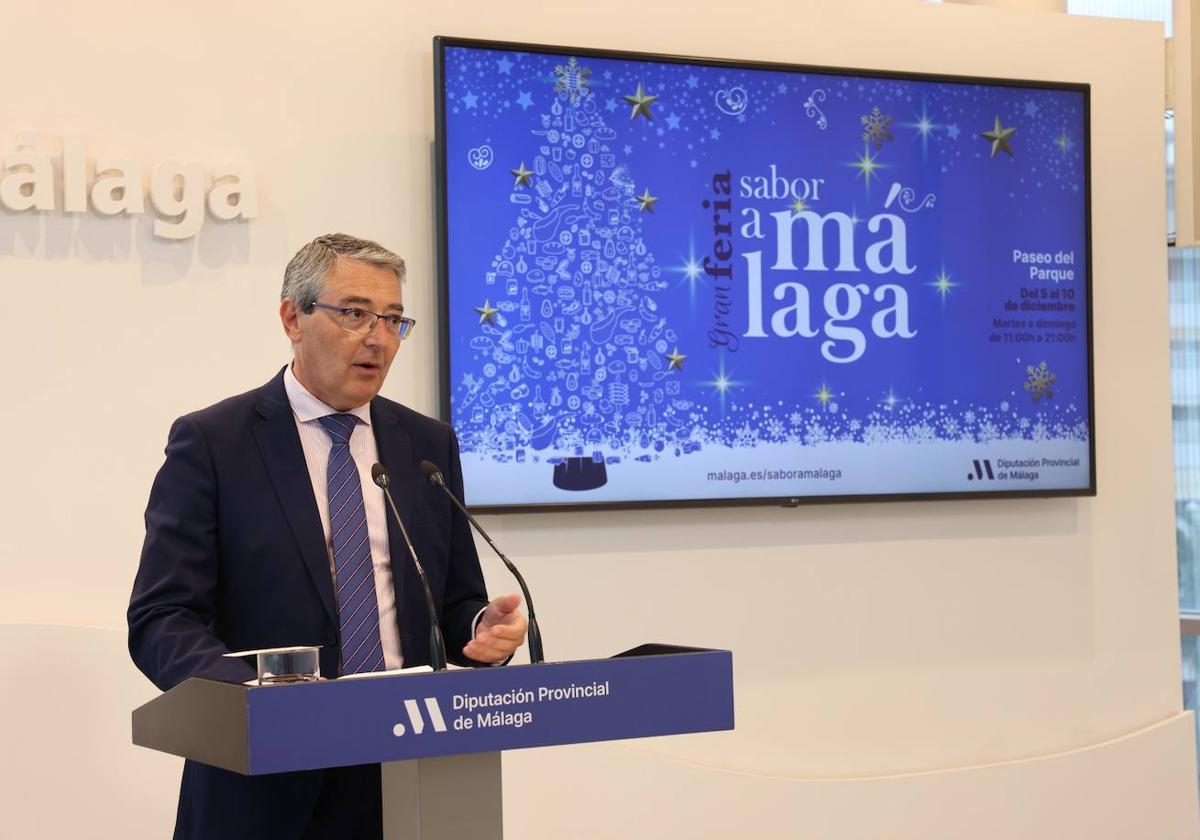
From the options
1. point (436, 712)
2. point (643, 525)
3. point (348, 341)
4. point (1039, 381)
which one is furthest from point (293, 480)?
point (1039, 381)

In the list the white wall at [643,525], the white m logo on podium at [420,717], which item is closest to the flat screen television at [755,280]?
the white wall at [643,525]

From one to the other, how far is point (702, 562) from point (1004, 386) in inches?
42.5

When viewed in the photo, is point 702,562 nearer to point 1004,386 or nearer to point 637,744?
point 637,744

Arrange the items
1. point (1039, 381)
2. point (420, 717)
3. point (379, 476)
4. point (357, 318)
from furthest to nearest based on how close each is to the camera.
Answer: point (1039, 381) → point (357, 318) → point (379, 476) → point (420, 717)

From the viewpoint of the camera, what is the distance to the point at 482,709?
5.63 feet

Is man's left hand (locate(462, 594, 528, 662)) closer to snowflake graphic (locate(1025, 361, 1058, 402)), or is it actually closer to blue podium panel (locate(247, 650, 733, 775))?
blue podium panel (locate(247, 650, 733, 775))

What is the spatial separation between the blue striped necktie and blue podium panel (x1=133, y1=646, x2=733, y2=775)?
410 millimetres

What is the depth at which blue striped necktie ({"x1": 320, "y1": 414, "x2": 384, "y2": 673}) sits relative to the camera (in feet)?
7.32

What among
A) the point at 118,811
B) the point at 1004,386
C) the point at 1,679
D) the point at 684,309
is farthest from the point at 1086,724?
the point at 1,679

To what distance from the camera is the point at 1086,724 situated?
4.42m

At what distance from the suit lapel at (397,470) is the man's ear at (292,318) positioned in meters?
0.18

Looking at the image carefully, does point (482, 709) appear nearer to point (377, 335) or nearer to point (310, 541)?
point (310, 541)

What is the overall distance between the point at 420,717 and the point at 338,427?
2.67 ft

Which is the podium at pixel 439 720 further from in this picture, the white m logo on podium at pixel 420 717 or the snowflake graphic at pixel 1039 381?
the snowflake graphic at pixel 1039 381
